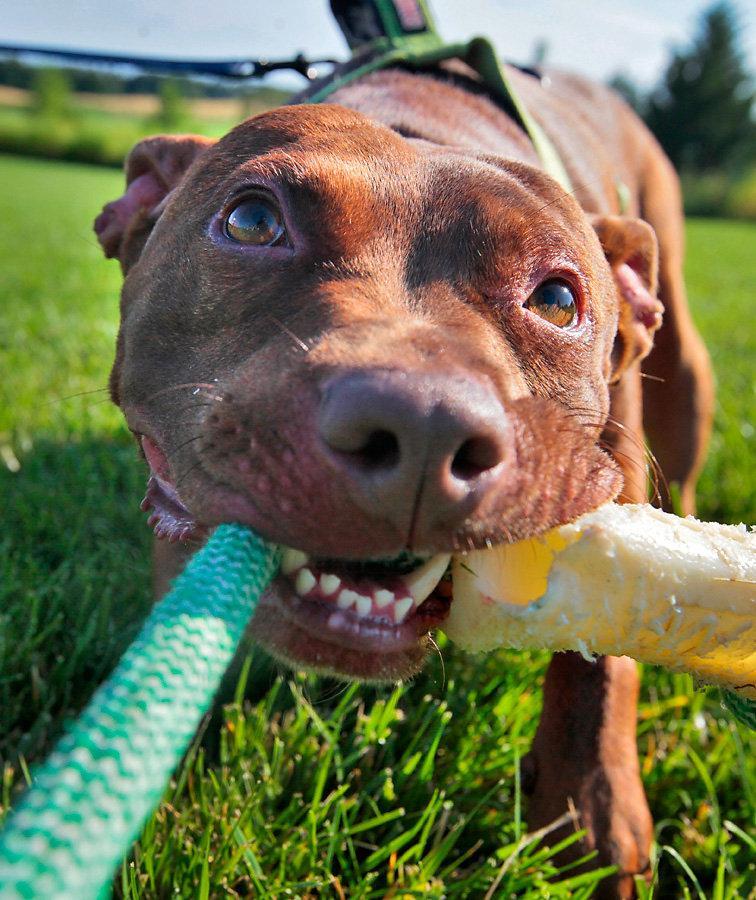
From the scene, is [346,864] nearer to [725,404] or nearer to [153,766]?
[153,766]

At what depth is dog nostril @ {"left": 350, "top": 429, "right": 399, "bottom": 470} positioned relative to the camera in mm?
1499

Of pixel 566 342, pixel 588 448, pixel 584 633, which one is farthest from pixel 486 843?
pixel 566 342

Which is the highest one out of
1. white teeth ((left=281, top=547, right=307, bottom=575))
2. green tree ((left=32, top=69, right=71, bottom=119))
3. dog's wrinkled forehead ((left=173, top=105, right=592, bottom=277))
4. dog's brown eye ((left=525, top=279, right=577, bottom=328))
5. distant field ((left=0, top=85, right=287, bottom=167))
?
dog's wrinkled forehead ((left=173, top=105, right=592, bottom=277))

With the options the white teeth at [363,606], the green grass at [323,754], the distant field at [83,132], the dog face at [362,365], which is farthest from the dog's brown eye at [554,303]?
the distant field at [83,132]

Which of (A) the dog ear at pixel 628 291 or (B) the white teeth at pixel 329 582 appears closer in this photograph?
(B) the white teeth at pixel 329 582

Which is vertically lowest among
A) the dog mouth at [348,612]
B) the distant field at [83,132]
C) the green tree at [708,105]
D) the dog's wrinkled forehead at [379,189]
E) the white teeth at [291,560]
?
the distant field at [83,132]

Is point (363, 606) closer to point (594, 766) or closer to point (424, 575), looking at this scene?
point (424, 575)

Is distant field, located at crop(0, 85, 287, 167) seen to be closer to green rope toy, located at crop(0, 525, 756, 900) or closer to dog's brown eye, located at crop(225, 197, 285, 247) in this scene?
dog's brown eye, located at crop(225, 197, 285, 247)

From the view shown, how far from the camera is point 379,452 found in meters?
1.54

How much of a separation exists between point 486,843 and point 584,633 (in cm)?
83

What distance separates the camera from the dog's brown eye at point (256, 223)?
7.23 feet

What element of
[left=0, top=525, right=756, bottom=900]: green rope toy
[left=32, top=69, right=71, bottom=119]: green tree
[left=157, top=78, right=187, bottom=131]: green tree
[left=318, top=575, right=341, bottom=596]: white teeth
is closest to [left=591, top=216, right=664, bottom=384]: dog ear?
[left=318, top=575, right=341, bottom=596]: white teeth

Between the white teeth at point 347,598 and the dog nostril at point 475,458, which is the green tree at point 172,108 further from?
the dog nostril at point 475,458

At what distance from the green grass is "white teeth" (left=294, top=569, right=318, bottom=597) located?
0.55m
